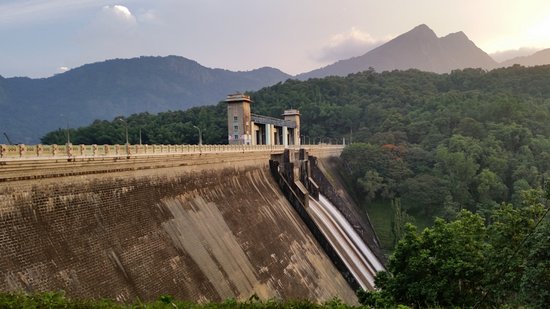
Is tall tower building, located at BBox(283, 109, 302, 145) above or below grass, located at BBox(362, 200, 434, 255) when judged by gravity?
above

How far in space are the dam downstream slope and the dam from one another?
4 centimetres

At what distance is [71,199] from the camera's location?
1611 cm

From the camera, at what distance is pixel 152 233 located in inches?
765

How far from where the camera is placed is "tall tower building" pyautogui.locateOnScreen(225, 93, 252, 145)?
59688 mm

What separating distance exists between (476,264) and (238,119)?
153 feet

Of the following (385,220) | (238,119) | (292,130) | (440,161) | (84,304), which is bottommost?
(385,220)

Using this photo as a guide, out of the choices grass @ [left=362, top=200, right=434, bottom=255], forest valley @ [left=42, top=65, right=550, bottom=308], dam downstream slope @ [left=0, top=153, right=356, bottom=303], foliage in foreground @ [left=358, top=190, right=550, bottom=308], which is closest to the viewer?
foliage in foreground @ [left=358, top=190, right=550, bottom=308]

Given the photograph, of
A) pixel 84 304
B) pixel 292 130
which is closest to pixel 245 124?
pixel 292 130

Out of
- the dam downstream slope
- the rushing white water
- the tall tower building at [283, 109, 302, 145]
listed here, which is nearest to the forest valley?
the rushing white water

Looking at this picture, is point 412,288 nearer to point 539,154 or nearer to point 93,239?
point 93,239

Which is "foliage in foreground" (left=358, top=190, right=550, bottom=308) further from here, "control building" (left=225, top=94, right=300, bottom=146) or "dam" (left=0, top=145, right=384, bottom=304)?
"control building" (left=225, top=94, right=300, bottom=146)

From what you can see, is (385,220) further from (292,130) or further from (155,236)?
(155,236)

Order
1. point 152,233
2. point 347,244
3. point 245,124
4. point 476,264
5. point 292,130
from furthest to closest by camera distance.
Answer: point 292,130 → point 245,124 → point 347,244 → point 152,233 → point 476,264

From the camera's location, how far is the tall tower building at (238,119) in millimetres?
59688
